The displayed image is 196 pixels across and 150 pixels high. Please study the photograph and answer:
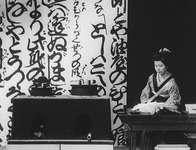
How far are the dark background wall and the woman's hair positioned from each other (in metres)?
0.16

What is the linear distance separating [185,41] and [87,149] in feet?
7.70

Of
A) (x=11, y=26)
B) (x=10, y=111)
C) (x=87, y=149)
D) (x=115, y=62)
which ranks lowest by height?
(x=87, y=149)

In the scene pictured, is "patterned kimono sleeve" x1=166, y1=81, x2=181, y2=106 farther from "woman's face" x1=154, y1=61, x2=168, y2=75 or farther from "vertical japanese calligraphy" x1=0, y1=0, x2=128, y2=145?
"vertical japanese calligraphy" x1=0, y1=0, x2=128, y2=145

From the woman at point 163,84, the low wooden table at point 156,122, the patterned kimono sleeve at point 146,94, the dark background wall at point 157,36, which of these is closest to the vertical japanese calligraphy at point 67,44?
the dark background wall at point 157,36

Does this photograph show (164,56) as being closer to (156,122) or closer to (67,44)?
(156,122)

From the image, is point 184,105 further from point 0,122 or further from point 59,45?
point 0,122

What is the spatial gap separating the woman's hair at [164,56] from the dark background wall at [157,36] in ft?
0.53

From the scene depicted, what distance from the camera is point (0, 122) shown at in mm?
6062

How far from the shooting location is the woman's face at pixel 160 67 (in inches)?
219

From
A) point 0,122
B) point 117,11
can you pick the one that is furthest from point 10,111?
point 117,11

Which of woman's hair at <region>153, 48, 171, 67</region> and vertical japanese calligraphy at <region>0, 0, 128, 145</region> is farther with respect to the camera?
vertical japanese calligraphy at <region>0, 0, 128, 145</region>

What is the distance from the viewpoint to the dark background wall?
19.0 ft

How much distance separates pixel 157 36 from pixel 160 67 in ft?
1.92

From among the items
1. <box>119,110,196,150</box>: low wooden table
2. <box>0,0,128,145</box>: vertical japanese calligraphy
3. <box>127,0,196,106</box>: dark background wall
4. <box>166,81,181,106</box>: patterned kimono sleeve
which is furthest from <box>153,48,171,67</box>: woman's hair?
<box>119,110,196,150</box>: low wooden table
